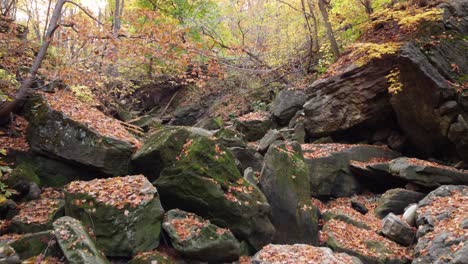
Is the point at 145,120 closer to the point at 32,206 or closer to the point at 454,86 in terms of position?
the point at 32,206

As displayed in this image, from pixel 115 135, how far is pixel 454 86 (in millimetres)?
9979

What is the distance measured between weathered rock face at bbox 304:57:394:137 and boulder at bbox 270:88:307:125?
1890 mm

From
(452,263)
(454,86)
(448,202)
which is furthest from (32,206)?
(454,86)

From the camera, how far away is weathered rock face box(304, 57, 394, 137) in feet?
41.3

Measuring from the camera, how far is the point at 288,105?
16297 mm

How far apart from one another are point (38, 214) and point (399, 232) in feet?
28.1

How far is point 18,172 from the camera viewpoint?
8.76 m

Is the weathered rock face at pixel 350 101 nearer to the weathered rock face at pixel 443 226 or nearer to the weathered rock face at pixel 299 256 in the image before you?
the weathered rock face at pixel 443 226

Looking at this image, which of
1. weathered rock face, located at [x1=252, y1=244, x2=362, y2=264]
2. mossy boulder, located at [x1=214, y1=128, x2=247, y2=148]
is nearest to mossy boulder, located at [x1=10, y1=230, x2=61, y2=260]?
weathered rock face, located at [x1=252, y1=244, x2=362, y2=264]

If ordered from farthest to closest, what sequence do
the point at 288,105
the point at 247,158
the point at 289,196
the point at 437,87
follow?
the point at 288,105 → the point at 247,158 → the point at 437,87 → the point at 289,196

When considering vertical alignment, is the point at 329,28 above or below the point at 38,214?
above

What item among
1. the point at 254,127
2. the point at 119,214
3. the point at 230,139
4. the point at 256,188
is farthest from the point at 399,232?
the point at 254,127

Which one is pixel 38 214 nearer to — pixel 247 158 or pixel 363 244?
pixel 247 158

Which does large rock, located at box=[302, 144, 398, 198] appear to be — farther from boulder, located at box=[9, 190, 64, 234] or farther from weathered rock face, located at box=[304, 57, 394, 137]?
boulder, located at box=[9, 190, 64, 234]
